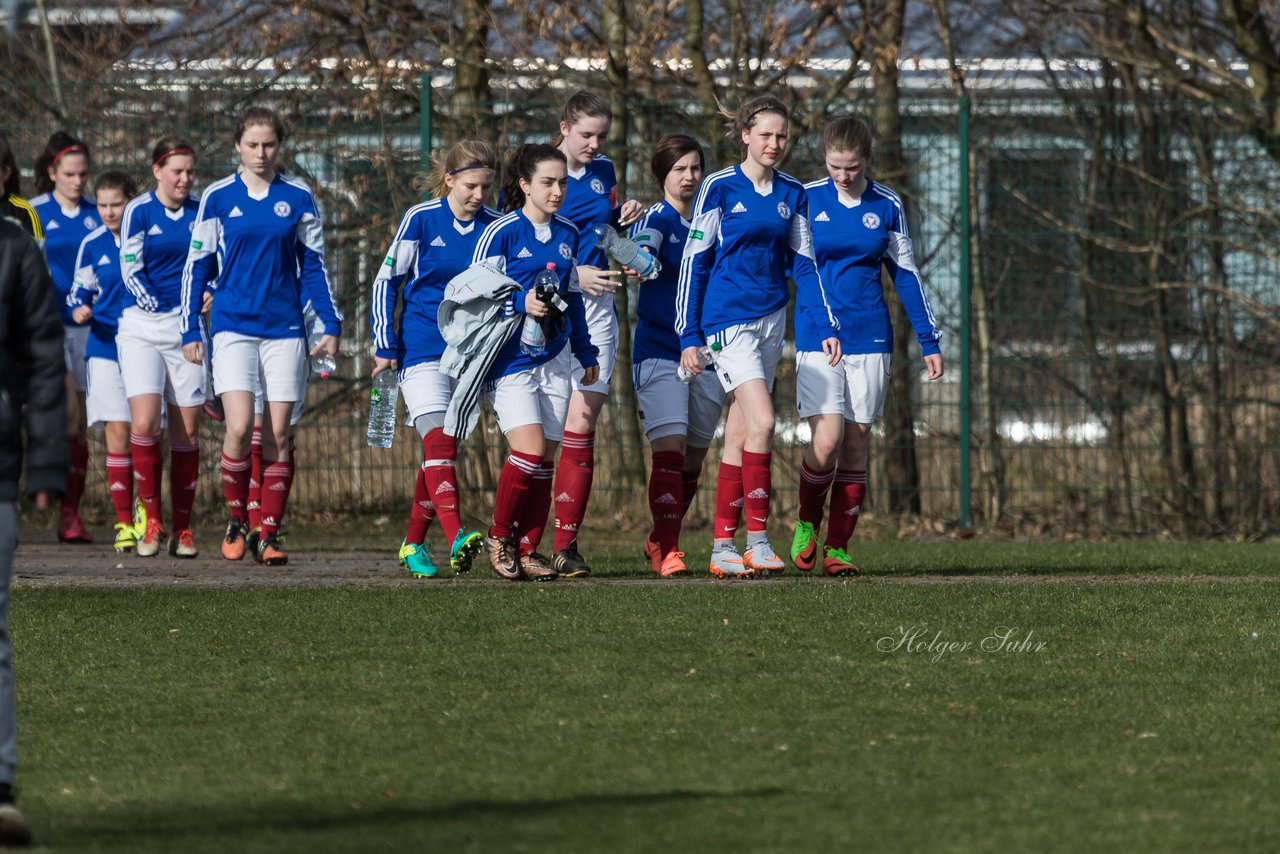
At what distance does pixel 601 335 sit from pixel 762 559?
1.34 metres

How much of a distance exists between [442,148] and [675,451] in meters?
4.13

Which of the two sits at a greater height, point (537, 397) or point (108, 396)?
point (108, 396)

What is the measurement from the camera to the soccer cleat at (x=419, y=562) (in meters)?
8.98

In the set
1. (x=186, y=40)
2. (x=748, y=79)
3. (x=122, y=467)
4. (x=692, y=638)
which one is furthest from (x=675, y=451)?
(x=186, y=40)

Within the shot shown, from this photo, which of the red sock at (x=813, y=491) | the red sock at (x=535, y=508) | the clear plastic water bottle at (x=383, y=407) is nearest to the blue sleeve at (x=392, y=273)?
the clear plastic water bottle at (x=383, y=407)

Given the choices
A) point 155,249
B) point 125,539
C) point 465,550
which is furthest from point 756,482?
point 125,539

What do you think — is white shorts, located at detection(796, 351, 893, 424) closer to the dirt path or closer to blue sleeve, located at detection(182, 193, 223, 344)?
the dirt path

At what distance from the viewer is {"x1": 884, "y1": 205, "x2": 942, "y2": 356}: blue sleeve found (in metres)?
8.63

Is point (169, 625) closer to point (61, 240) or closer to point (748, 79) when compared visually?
point (61, 240)

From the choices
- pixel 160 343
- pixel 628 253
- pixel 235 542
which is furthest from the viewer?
pixel 160 343

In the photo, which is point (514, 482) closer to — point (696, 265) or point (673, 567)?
point (673, 567)

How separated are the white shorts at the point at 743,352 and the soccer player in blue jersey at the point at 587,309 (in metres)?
0.64

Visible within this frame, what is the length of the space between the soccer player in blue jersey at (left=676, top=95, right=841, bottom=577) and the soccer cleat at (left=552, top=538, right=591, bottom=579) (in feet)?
3.52

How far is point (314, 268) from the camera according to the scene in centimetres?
935
